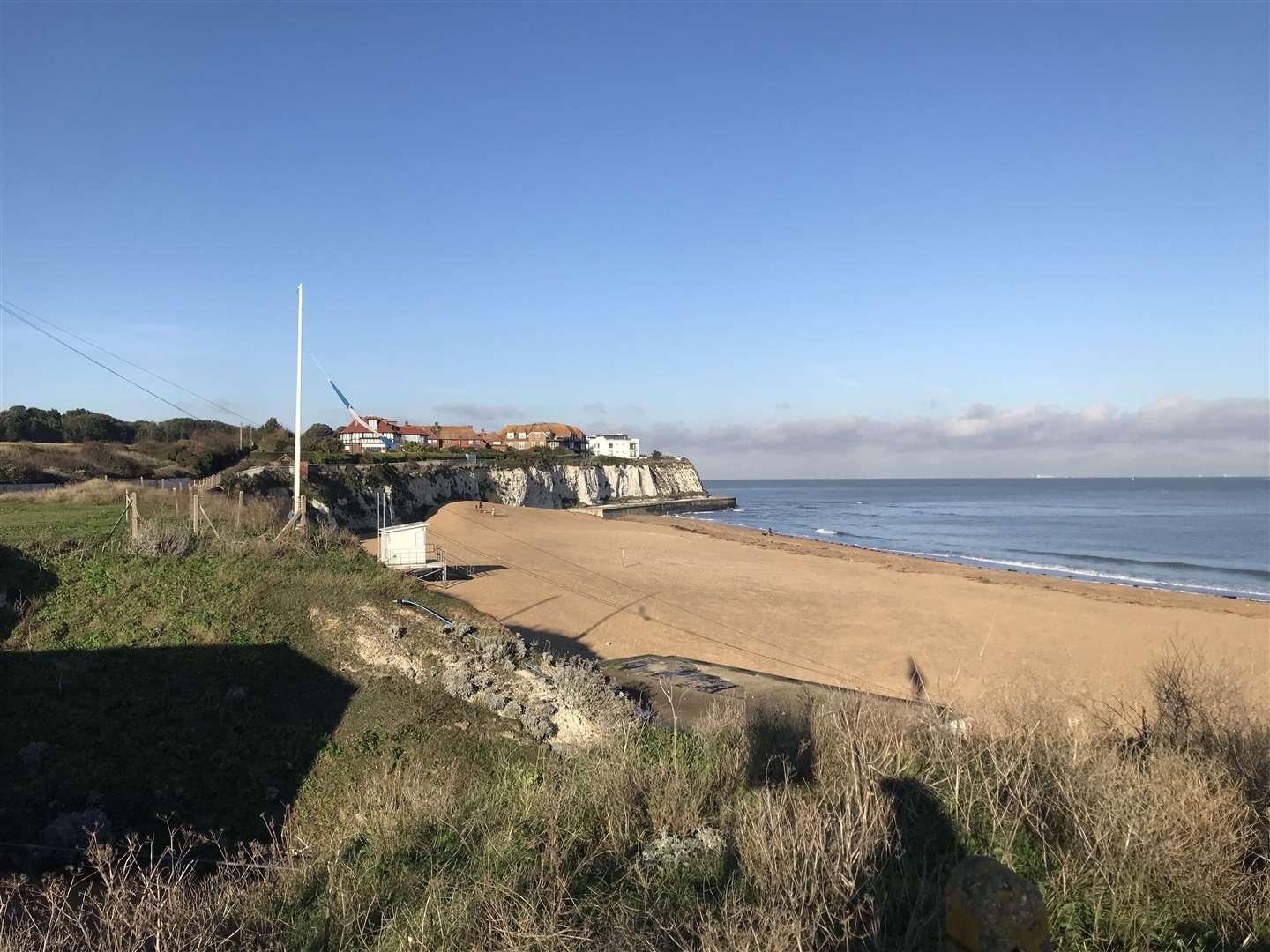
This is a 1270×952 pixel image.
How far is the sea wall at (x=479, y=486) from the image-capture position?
137ft

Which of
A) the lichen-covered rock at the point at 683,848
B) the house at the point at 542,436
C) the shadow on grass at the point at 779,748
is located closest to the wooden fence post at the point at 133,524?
the shadow on grass at the point at 779,748

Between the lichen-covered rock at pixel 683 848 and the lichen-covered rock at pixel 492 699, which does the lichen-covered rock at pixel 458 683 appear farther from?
the lichen-covered rock at pixel 683 848

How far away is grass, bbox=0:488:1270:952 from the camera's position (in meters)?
4.37

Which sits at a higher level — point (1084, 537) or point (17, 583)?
point (17, 583)

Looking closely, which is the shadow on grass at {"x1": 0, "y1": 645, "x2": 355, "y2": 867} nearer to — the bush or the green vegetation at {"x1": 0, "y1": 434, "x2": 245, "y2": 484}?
the bush

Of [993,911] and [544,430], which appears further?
[544,430]

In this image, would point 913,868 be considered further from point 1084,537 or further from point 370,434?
point 370,434

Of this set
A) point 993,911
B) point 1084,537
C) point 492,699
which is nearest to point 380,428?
point 1084,537

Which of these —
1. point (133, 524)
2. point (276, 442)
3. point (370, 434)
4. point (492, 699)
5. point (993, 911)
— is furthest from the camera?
point (370, 434)

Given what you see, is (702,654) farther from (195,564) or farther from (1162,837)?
(1162,837)

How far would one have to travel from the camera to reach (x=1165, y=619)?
23562mm

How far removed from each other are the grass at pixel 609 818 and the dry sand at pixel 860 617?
3.02m

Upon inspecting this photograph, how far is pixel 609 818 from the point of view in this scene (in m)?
5.72

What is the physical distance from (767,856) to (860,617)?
19.5 m
